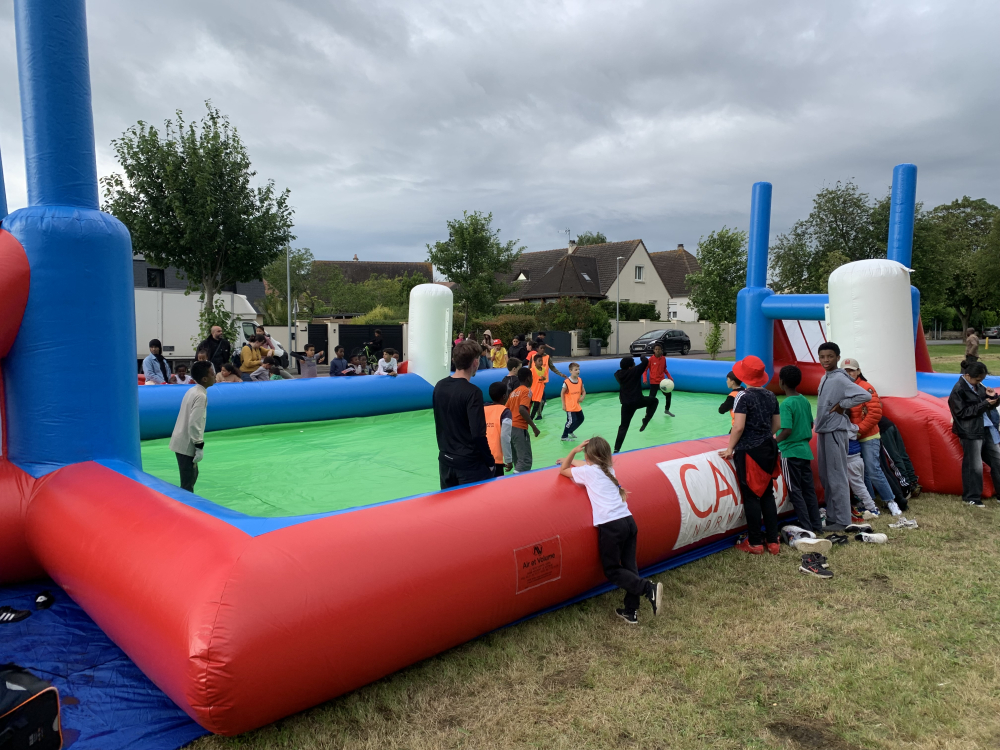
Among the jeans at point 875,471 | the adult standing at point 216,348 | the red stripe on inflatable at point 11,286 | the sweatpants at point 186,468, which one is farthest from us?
the adult standing at point 216,348

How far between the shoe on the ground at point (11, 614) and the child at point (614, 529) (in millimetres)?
3373

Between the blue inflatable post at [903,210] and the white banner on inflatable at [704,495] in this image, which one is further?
the blue inflatable post at [903,210]

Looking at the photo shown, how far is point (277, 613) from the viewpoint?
2.86 m

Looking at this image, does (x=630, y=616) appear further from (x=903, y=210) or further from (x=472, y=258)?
(x=472, y=258)

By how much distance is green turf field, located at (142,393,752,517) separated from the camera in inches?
254

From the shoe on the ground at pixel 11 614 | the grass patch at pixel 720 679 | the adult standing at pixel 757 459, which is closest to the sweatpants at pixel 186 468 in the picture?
the shoe on the ground at pixel 11 614

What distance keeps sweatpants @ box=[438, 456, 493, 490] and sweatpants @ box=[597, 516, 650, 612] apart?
35.5 inches

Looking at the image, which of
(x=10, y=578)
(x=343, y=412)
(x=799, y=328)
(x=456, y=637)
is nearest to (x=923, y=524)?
(x=456, y=637)

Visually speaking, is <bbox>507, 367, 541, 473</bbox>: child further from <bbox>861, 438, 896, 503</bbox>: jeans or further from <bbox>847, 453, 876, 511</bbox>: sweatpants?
<bbox>861, 438, 896, 503</bbox>: jeans

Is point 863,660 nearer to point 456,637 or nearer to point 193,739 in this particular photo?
point 456,637

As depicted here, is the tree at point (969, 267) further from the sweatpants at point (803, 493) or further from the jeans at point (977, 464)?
the sweatpants at point (803, 493)

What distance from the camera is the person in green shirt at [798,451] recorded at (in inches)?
213

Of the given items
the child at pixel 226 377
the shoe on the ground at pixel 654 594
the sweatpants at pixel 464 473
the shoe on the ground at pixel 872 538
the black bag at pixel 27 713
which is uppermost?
the child at pixel 226 377

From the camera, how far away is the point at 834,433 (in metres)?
5.76
